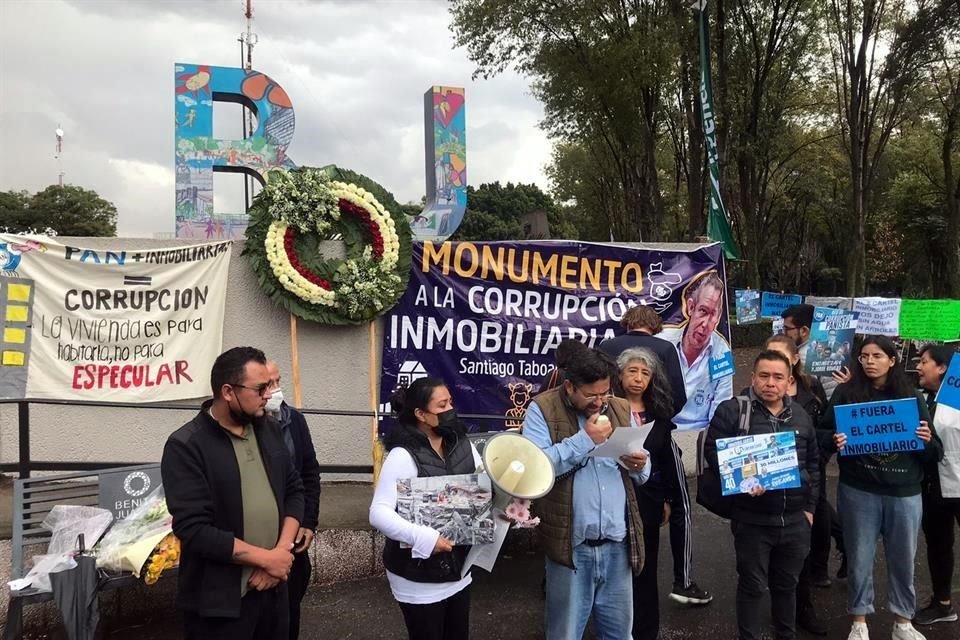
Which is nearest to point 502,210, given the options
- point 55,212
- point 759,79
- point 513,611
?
point 55,212

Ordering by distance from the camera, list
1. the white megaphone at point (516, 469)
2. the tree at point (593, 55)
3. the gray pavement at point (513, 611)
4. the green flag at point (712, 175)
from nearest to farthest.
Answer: the white megaphone at point (516, 469) → the gray pavement at point (513, 611) → the green flag at point (712, 175) → the tree at point (593, 55)

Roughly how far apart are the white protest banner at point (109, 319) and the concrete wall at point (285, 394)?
139 mm

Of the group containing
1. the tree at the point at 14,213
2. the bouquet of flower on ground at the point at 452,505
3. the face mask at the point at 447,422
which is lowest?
the bouquet of flower on ground at the point at 452,505

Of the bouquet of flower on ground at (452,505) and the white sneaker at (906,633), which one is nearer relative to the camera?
the bouquet of flower on ground at (452,505)

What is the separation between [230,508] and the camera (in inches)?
91.8

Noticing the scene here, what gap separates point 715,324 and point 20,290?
19.5 ft

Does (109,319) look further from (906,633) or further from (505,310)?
(906,633)

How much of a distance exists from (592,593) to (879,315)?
5.95 m

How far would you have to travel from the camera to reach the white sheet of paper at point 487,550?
262 cm

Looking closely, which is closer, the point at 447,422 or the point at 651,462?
the point at 447,422

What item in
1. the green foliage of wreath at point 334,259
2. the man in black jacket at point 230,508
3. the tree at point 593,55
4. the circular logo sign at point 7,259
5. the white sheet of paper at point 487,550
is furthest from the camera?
the tree at point 593,55

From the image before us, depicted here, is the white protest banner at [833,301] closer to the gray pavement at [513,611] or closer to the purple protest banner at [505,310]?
the purple protest banner at [505,310]

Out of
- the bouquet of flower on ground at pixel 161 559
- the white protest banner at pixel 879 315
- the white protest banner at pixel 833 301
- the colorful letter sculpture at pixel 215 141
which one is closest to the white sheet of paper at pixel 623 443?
the bouquet of flower on ground at pixel 161 559

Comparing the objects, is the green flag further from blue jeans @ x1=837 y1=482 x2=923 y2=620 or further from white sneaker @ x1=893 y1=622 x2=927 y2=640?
white sneaker @ x1=893 y1=622 x2=927 y2=640
